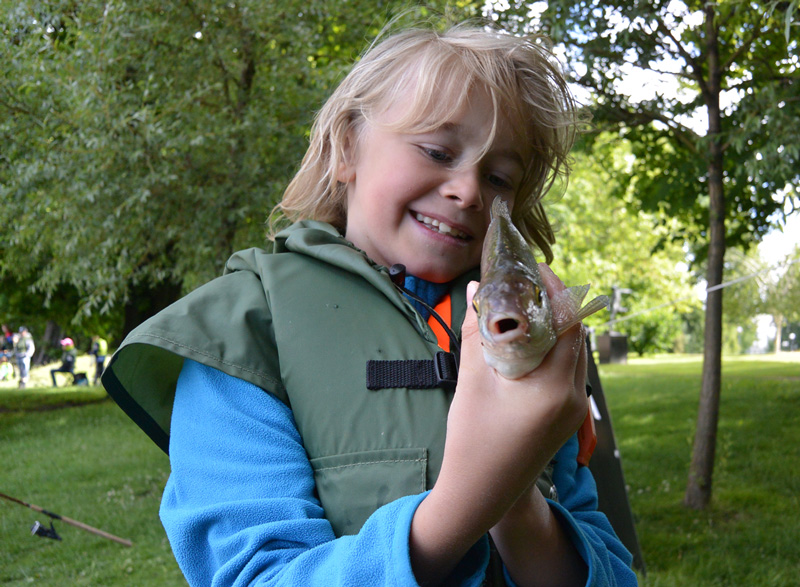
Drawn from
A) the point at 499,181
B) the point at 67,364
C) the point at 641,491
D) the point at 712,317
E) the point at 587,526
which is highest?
the point at 499,181

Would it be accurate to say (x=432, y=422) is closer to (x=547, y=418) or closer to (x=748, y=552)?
(x=547, y=418)

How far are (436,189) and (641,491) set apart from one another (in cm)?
752

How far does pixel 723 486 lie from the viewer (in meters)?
8.14

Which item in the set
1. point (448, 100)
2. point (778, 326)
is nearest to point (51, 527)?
point (448, 100)

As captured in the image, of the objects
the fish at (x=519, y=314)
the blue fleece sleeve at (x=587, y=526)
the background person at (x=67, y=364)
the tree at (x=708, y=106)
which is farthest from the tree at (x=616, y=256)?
the fish at (x=519, y=314)

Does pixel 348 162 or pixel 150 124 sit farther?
pixel 150 124

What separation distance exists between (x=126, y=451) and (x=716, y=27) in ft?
35.3

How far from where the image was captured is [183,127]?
766cm

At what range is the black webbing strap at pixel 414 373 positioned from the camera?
145 cm

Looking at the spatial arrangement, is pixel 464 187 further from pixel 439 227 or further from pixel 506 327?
pixel 506 327

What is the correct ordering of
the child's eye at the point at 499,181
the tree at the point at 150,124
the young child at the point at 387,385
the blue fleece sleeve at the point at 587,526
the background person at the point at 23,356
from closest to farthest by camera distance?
the young child at the point at 387,385 < the blue fleece sleeve at the point at 587,526 < the child's eye at the point at 499,181 < the tree at the point at 150,124 < the background person at the point at 23,356

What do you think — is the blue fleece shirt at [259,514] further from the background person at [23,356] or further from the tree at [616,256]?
the background person at [23,356]

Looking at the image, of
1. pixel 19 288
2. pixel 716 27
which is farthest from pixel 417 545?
pixel 19 288

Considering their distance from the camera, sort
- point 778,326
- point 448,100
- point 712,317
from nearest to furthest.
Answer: point 448,100
point 712,317
point 778,326
